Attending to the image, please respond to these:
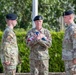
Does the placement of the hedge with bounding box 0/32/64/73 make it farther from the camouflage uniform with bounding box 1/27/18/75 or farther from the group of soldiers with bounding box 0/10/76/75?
the camouflage uniform with bounding box 1/27/18/75

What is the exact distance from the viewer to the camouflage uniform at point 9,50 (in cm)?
736

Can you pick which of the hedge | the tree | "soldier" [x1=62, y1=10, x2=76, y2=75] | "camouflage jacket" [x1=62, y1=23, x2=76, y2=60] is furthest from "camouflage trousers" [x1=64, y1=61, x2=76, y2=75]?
the tree

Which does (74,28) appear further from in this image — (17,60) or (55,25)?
(55,25)

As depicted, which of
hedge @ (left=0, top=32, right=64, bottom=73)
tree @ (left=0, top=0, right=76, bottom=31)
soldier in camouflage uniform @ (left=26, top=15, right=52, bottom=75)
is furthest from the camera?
tree @ (left=0, top=0, right=76, bottom=31)

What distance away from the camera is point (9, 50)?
739 cm

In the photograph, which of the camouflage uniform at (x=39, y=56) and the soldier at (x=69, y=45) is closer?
the soldier at (x=69, y=45)

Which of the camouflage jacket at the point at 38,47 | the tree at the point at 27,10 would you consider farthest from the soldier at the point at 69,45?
the tree at the point at 27,10

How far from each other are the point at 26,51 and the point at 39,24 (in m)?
3.01

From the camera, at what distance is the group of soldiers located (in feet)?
23.2

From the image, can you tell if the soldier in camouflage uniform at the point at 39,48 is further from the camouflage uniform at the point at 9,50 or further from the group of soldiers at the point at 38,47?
the camouflage uniform at the point at 9,50

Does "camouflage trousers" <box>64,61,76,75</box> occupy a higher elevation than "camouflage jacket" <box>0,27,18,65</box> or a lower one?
lower

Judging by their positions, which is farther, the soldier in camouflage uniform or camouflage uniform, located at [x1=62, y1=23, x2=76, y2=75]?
the soldier in camouflage uniform

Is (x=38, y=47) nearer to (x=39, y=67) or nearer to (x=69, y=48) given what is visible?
(x=39, y=67)

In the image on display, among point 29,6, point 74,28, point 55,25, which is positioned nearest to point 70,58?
point 74,28
